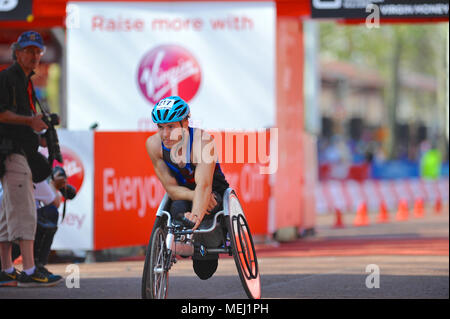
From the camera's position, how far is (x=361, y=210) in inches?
765

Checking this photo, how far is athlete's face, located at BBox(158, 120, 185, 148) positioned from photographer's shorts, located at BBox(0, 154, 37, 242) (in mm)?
2620

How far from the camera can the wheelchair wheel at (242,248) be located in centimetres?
602

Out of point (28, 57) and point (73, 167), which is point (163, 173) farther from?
point (73, 167)

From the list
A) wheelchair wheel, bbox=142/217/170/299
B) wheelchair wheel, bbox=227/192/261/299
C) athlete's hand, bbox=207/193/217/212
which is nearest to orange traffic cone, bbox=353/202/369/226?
wheelchair wheel, bbox=227/192/261/299

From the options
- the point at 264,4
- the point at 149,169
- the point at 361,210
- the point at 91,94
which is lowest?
the point at 361,210

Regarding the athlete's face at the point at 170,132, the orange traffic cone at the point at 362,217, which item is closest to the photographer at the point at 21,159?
the athlete's face at the point at 170,132

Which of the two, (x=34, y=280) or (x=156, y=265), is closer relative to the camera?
(x=156, y=265)

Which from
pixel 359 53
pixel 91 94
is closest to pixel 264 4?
pixel 91 94

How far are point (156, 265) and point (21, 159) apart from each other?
8.87 ft

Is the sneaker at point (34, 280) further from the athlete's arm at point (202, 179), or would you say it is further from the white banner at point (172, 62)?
the white banner at point (172, 62)

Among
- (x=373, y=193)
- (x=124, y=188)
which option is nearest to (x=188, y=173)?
(x=124, y=188)

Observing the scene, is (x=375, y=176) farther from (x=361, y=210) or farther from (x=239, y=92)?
(x=239, y=92)

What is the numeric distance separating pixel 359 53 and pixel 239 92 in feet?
119

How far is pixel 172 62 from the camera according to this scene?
1468 centimetres
